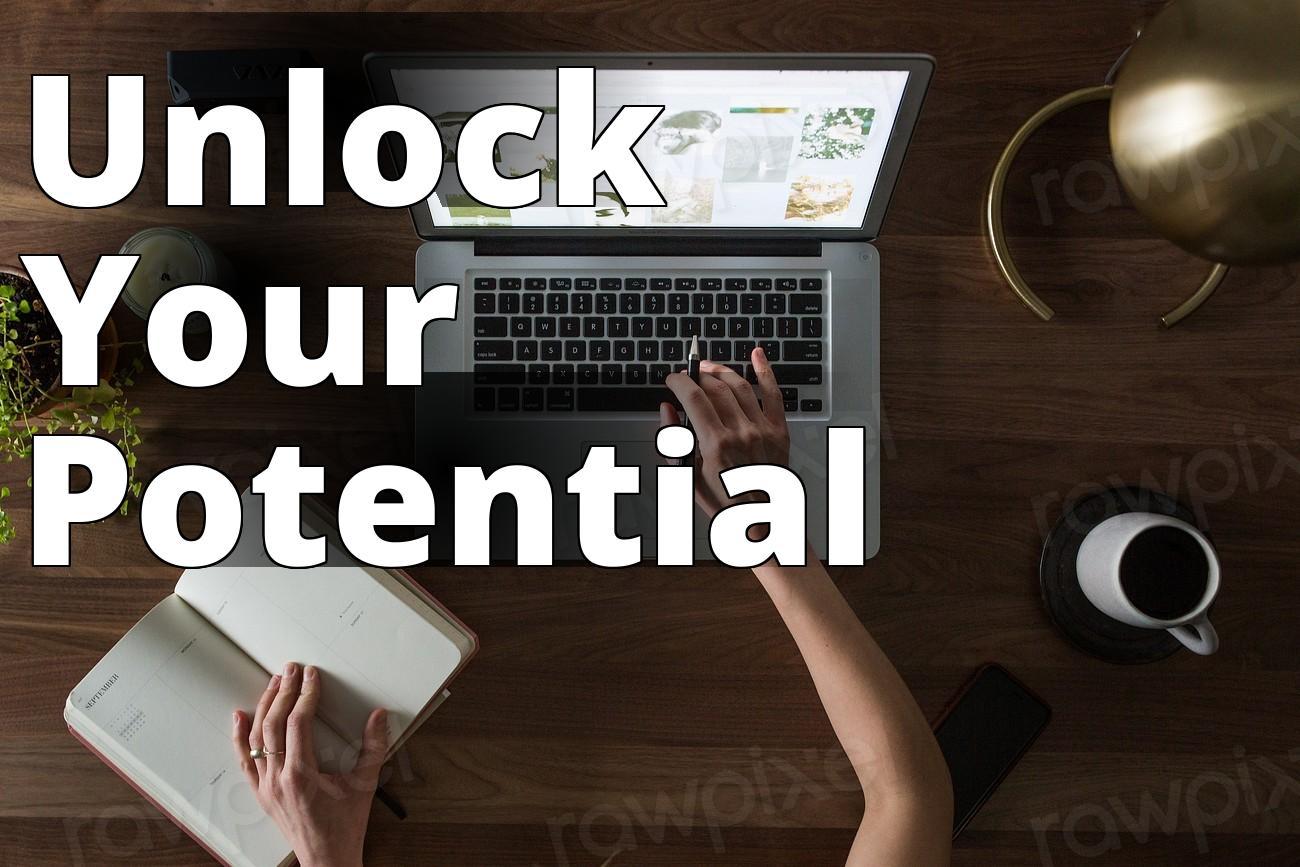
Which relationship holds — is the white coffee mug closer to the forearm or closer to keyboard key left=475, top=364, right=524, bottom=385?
the forearm

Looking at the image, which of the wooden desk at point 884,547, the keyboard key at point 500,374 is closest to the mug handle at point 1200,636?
the wooden desk at point 884,547

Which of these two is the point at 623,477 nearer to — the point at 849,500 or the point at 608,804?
the point at 849,500

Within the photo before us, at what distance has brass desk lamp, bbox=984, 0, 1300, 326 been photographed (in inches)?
16.2

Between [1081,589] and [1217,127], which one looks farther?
[1081,589]

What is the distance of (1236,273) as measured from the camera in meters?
0.82

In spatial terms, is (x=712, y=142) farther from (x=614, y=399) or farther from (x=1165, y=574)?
(x=1165, y=574)

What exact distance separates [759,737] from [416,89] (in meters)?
0.65

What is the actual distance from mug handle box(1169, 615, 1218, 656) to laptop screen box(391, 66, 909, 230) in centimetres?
45

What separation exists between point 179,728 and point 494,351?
0.45 m

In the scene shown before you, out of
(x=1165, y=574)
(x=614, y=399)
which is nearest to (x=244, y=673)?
(x=614, y=399)

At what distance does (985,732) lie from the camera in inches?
31.1

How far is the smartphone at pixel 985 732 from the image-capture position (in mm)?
778
